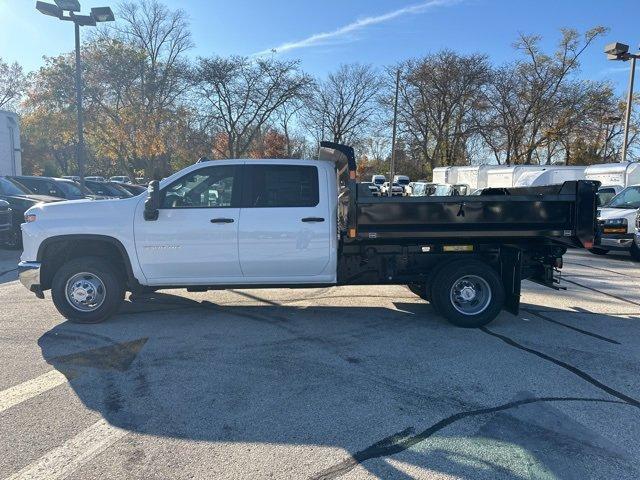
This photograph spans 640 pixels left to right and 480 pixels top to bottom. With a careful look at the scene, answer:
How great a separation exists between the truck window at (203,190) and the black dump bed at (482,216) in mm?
1552

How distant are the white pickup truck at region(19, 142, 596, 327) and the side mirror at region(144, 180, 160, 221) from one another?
0.05 feet

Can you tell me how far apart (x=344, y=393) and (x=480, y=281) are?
2.80 m

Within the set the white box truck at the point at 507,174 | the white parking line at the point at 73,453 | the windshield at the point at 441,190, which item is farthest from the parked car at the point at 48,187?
the white box truck at the point at 507,174

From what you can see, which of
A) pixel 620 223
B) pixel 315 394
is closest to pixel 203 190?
pixel 315 394

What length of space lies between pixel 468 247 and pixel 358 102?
4539 cm

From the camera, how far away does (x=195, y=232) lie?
19.1 feet

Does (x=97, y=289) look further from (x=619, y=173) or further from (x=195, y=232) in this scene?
(x=619, y=173)

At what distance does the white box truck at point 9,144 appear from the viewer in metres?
17.4

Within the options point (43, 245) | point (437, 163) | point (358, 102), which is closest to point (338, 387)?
point (43, 245)

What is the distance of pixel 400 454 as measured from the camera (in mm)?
3209

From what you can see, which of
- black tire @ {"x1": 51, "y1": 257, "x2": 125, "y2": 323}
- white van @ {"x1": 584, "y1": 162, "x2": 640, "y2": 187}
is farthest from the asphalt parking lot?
white van @ {"x1": 584, "y1": 162, "x2": 640, "y2": 187}

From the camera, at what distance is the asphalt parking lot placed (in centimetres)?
314

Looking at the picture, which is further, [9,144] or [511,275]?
[9,144]

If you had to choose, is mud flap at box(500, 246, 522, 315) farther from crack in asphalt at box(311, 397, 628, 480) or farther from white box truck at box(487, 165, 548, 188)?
white box truck at box(487, 165, 548, 188)
